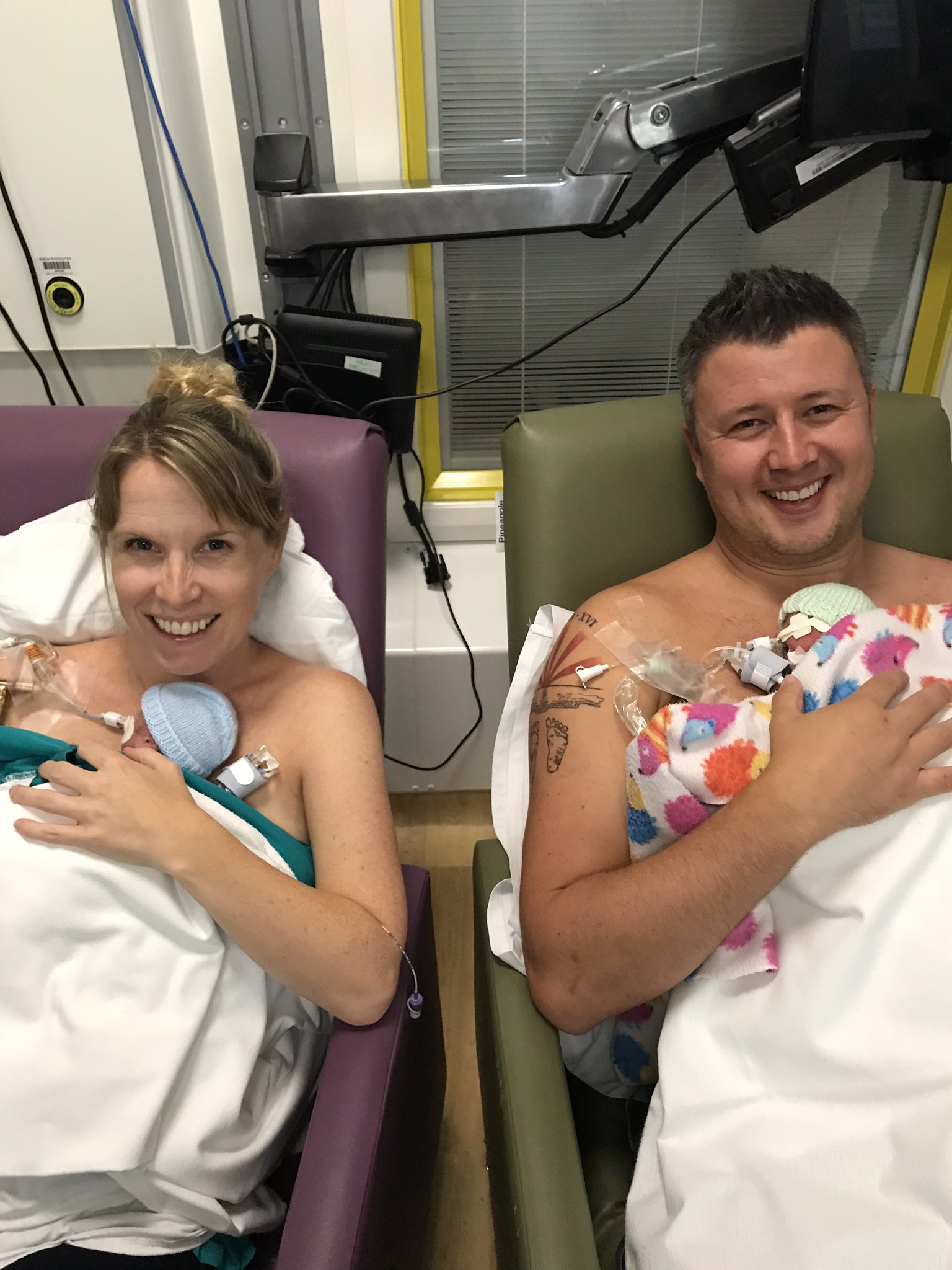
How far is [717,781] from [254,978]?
1.71 ft

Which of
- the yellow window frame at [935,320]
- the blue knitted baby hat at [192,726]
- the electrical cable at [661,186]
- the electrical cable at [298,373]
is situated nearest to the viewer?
the blue knitted baby hat at [192,726]

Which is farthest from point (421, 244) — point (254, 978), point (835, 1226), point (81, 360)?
point (835, 1226)

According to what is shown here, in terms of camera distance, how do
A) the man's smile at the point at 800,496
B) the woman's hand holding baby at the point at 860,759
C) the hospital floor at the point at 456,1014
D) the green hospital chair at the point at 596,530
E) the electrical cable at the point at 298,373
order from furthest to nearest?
the electrical cable at the point at 298,373 < the hospital floor at the point at 456,1014 < the man's smile at the point at 800,496 < the green hospital chair at the point at 596,530 < the woman's hand holding baby at the point at 860,759

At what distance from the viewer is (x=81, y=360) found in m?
1.61

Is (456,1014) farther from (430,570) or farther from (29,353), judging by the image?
(29,353)

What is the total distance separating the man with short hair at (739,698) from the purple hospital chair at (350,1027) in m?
0.17

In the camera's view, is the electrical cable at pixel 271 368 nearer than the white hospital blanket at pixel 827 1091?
No

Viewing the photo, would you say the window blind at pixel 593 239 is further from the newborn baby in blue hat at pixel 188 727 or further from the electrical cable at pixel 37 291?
the newborn baby in blue hat at pixel 188 727

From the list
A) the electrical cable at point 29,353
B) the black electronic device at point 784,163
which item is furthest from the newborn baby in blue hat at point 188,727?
the black electronic device at point 784,163

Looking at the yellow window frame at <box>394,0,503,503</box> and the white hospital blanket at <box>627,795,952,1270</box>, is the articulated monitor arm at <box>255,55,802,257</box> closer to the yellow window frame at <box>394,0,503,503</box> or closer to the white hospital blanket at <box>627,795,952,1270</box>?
the yellow window frame at <box>394,0,503,503</box>

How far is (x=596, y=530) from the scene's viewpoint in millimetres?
1145

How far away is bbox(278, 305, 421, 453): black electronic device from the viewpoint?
150 centimetres

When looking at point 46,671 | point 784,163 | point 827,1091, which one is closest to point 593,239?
point 784,163

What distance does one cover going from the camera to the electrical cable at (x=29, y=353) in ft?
5.02
